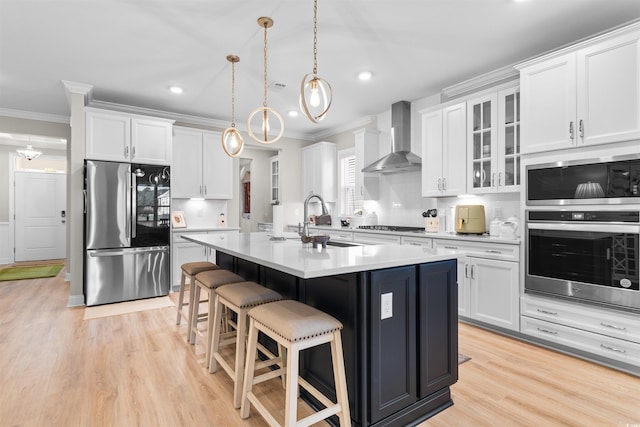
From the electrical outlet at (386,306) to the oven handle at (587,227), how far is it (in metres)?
1.91

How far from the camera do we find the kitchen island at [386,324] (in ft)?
5.95

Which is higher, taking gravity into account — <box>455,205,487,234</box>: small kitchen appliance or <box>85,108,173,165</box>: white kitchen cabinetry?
<box>85,108,173,165</box>: white kitchen cabinetry

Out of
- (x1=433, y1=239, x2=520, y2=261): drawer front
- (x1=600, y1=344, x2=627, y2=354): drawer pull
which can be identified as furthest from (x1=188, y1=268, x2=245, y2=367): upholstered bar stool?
(x1=600, y1=344, x2=627, y2=354): drawer pull

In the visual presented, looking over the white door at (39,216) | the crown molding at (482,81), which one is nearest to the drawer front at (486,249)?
the crown molding at (482,81)

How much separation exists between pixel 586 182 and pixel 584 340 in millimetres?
1254

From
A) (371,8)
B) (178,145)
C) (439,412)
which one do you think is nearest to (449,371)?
(439,412)

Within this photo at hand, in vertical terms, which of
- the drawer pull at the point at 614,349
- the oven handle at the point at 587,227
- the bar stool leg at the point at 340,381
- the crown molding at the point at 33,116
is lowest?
the drawer pull at the point at 614,349

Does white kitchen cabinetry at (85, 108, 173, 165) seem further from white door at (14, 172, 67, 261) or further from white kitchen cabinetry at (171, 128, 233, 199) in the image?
white door at (14, 172, 67, 261)

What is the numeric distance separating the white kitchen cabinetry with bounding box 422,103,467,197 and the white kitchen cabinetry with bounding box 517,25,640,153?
2.72 feet

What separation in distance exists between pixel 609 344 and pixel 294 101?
4.29m

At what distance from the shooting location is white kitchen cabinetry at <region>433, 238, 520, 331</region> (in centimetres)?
319

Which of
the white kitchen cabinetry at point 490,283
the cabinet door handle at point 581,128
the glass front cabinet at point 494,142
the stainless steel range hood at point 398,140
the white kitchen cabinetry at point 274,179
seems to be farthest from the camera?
the white kitchen cabinetry at point 274,179

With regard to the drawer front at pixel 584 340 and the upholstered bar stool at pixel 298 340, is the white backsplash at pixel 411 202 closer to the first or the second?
the drawer front at pixel 584 340

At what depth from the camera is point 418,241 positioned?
396 cm
